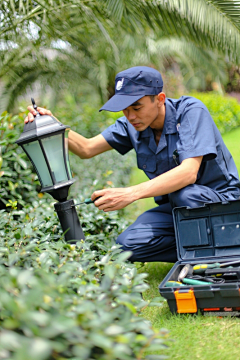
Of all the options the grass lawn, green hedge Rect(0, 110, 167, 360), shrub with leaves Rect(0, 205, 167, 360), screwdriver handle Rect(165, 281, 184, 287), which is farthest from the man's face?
shrub with leaves Rect(0, 205, 167, 360)

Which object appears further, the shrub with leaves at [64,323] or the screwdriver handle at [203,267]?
the screwdriver handle at [203,267]

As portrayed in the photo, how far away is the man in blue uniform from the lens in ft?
8.20

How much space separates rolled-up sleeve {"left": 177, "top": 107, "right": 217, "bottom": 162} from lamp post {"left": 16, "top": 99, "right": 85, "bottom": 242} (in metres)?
0.83

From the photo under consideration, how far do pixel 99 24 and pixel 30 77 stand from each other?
1.92m

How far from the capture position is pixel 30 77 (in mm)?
6180

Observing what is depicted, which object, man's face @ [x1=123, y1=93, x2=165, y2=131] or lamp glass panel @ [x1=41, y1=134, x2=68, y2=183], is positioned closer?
lamp glass panel @ [x1=41, y1=134, x2=68, y2=183]

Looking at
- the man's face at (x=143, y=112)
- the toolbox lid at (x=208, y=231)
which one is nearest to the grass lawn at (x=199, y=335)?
the toolbox lid at (x=208, y=231)

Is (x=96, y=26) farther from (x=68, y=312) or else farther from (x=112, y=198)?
(x=68, y=312)

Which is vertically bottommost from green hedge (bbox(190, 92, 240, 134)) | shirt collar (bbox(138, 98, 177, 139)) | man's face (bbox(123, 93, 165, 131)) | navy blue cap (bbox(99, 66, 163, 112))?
green hedge (bbox(190, 92, 240, 134))

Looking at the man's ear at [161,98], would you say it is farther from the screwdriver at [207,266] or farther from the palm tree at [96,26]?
the palm tree at [96,26]

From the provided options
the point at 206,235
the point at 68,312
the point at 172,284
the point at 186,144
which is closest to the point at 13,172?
the point at 186,144

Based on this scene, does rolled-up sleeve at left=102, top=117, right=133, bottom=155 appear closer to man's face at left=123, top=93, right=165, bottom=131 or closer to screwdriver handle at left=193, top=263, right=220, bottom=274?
man's face at left=123, top=93, right=165, bottom=131

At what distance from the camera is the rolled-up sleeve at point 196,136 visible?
8.34 ft

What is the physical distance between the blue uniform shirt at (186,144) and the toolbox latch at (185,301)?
36.3 inches
